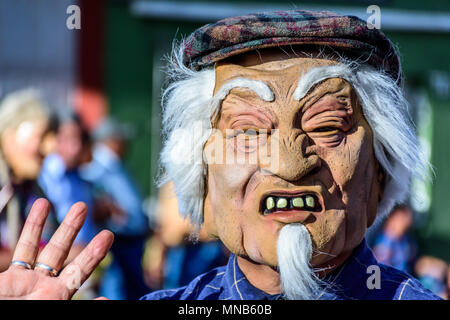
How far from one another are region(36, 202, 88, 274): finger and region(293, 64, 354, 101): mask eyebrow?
0.74m

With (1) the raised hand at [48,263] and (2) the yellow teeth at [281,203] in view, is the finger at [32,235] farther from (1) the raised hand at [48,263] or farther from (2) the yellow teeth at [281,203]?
(2) the yellow teeth at [281,203]

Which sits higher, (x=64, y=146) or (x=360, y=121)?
(x=360, y=121)

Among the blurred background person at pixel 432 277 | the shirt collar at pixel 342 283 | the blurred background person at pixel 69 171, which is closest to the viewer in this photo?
the shirt collar at pixel 342 283

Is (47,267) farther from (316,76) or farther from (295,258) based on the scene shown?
(316,76)

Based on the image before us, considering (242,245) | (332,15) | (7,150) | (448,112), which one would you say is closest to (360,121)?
(332,15)

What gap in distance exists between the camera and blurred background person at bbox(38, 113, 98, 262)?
4.68 m

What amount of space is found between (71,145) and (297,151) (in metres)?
3.25

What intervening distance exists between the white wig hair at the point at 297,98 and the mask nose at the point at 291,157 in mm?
123

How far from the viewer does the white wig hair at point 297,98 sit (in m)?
2.01

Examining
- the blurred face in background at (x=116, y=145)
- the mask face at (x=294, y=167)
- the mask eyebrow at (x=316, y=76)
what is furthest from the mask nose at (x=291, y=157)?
the blurred face in background at (x=116, y=145)

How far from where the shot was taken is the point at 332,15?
6.43 ft

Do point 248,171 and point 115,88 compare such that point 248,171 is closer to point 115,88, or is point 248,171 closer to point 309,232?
point 309,232
